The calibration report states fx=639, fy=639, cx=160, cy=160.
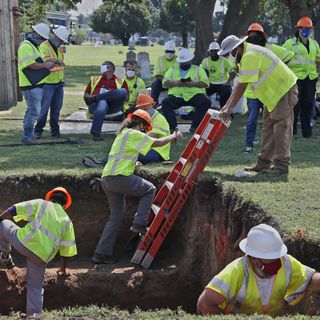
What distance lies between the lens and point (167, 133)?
30.9 ft

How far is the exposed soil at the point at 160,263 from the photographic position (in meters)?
7.97

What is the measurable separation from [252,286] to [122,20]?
72.6m

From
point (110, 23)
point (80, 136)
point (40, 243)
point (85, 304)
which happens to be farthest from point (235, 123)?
point (110, 23)

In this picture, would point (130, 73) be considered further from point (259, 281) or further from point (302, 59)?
point (259, 281)

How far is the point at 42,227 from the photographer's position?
22.5 feet

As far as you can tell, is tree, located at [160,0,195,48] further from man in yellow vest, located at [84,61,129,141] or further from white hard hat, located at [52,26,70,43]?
white hard hat, located at [52,26,70,43]

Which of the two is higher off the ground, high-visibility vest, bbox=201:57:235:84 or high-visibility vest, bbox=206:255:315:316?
high-visibility vest, bbox=201:57:235:84

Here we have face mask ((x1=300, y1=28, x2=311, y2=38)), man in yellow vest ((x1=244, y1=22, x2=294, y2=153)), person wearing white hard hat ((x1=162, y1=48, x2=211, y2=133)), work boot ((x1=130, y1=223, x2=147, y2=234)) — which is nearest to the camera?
work boot ((x1=130, y1=223, x2=147, y2=234))

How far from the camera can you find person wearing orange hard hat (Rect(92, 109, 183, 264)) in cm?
805

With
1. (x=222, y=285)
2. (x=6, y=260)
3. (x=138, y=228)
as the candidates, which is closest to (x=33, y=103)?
(x=138, y=228)

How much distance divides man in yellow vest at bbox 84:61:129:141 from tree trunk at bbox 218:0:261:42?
1031 centimetres

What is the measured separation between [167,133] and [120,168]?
1.49m

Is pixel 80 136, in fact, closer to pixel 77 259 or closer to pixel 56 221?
pixel 77 259

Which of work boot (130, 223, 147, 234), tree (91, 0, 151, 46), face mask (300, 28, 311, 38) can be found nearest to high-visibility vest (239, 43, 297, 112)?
work boot (130, 223, 147, 234)
